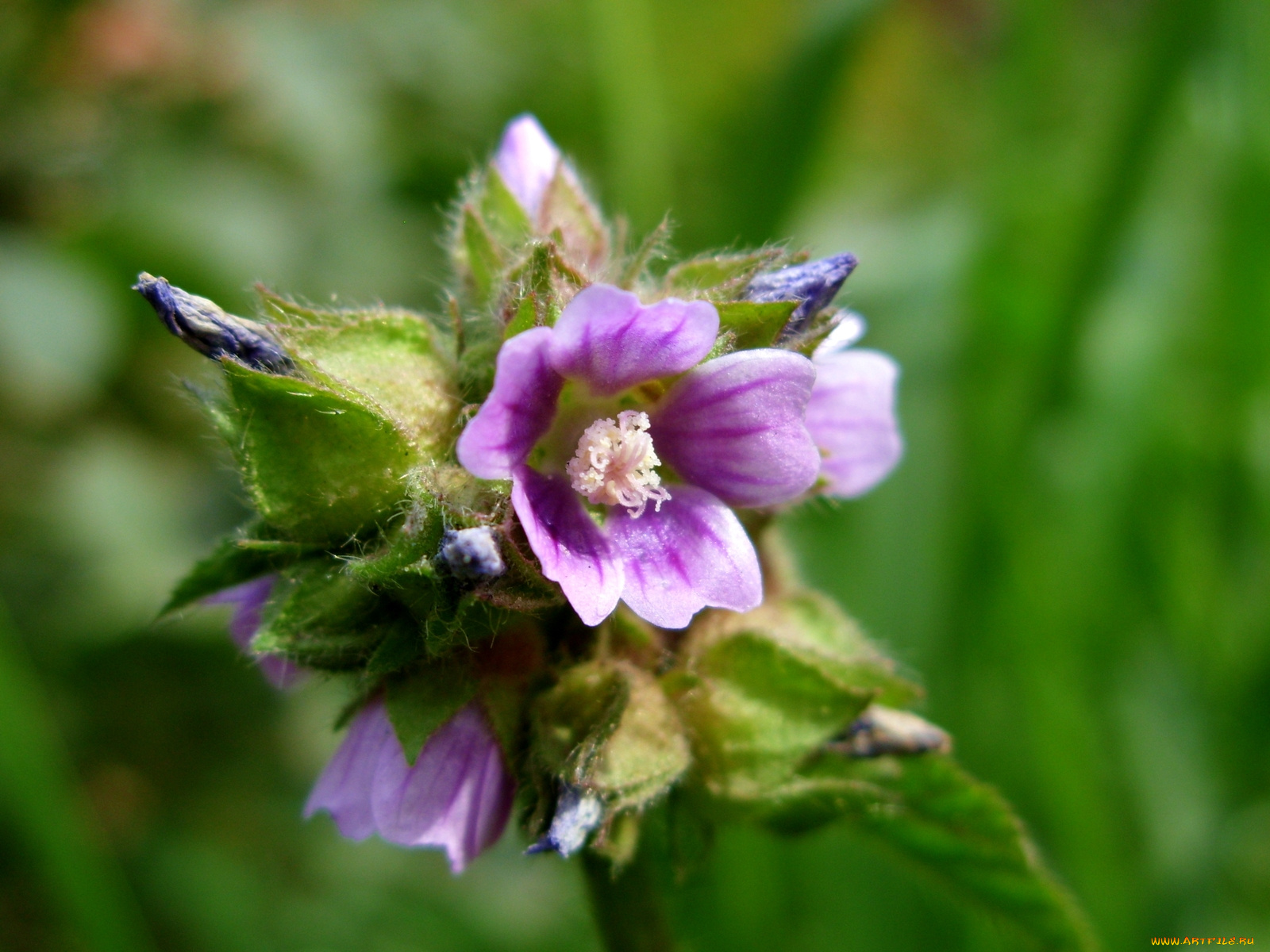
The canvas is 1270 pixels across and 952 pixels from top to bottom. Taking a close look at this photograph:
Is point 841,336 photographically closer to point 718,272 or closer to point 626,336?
point 718,272

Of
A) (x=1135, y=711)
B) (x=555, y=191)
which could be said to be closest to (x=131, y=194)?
(x=555, y=191)

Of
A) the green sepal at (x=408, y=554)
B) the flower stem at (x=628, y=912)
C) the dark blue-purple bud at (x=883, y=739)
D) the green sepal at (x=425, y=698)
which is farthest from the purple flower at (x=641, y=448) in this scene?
the flower stem at (x=628, y=912)

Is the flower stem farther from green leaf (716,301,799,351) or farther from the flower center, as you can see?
green leaf (716,301,799,351)

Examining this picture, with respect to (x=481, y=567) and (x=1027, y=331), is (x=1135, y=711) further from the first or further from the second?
(x=481, y=567)

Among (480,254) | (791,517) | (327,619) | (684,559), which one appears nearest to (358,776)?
(327,619)

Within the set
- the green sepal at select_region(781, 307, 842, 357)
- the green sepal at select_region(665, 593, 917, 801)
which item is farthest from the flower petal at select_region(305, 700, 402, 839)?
the green sepal at select_region(781, 307, 842, 357)

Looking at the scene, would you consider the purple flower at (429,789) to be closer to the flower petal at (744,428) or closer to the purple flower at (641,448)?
the purple flower at (641,448)
